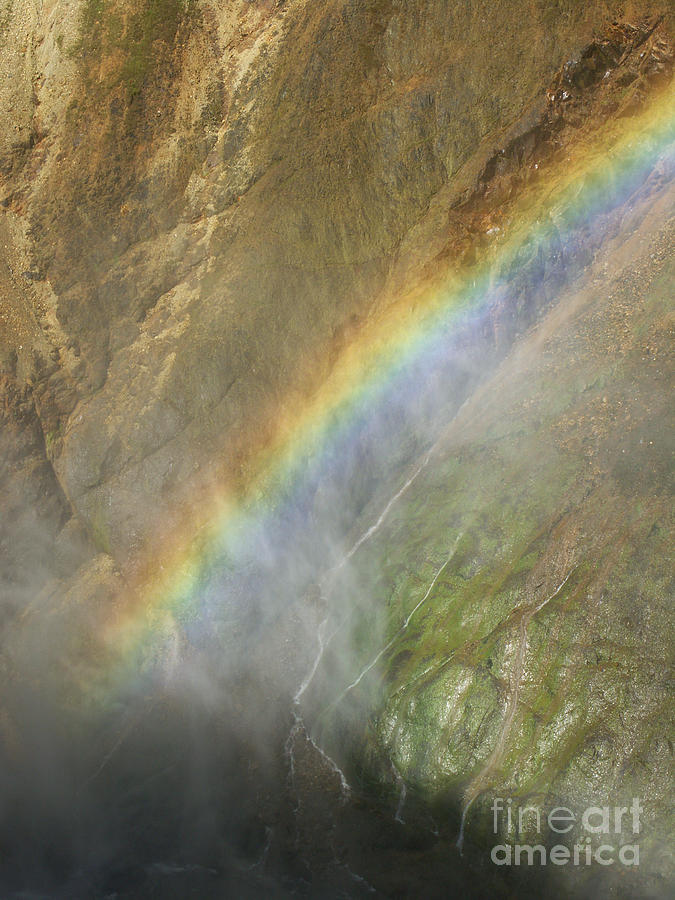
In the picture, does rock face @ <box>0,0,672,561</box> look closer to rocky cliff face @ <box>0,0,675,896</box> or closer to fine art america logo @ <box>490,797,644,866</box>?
rocky cliff face @ <box>0,0,675,896</box>

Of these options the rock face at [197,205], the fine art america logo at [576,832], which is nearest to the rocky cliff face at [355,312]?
the rock face at [197,205]

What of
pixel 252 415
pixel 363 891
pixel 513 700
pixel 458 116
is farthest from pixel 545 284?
pixel 363 891

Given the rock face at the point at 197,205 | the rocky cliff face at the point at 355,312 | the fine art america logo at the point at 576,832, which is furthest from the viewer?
the rock face at the point at 197,205

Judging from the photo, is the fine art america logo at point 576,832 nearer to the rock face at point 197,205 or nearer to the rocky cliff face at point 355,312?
the rocky cliff face at point 355,312

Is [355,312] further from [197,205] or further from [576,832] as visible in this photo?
[576,832]

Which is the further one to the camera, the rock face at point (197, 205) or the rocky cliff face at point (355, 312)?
the rock face at point (197, 205)

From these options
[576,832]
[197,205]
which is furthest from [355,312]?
[576,832]

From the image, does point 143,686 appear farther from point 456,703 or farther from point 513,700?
point 513,700
